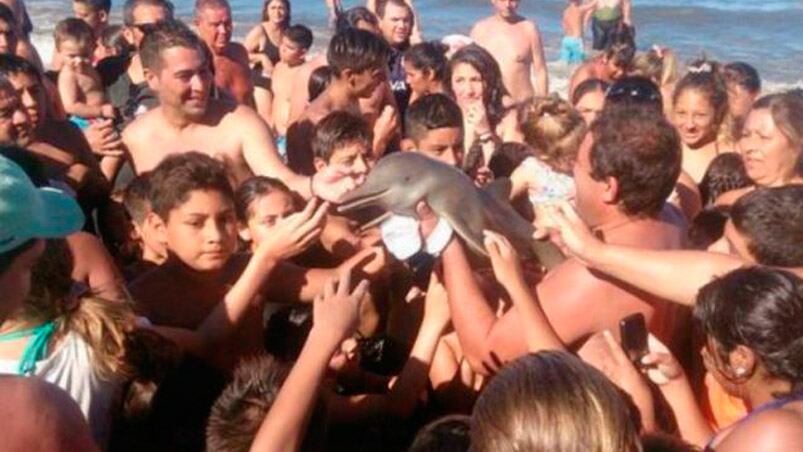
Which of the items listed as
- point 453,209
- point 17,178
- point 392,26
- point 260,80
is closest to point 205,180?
point 453,209

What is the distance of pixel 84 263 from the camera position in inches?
130

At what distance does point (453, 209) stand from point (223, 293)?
939 millimetres

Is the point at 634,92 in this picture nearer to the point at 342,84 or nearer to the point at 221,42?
the point at 342,84

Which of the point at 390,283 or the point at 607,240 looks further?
the point at 390,283

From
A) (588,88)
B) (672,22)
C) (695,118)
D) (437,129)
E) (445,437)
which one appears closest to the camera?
(445,437)

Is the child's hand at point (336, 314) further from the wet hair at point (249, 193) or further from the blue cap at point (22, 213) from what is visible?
the wet hair at point (249, 193)

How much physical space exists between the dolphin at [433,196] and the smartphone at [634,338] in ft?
→ 1.63

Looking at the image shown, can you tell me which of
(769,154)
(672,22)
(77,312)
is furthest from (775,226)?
(672,22)

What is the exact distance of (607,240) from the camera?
316cm

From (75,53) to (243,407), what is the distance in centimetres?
547

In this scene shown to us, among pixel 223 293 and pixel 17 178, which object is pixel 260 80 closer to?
pixel 223 293

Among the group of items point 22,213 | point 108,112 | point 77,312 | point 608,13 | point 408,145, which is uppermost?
point 22,213

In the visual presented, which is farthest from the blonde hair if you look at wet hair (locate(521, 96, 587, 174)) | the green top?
the green top

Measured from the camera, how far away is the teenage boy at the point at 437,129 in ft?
16.0
